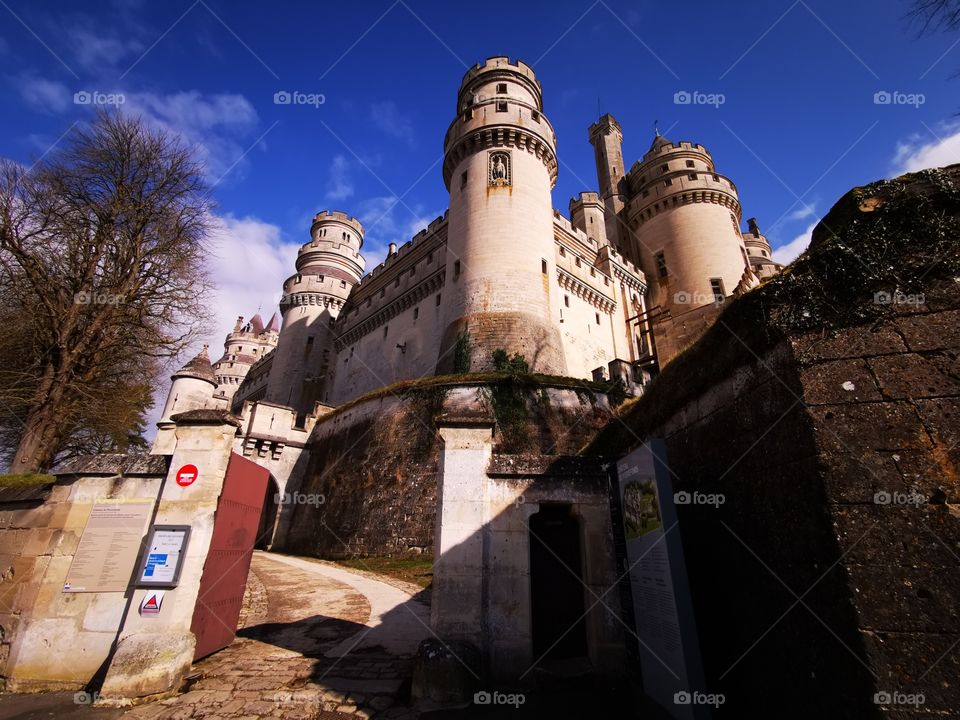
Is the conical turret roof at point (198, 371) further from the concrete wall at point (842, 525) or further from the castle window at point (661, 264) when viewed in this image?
the castle window at point (661, 264)

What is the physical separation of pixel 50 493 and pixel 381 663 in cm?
491

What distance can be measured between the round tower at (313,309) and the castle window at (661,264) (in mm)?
25184

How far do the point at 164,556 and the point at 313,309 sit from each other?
33.0 m

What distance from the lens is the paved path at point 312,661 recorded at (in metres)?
4.21

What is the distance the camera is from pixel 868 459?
11.0ft

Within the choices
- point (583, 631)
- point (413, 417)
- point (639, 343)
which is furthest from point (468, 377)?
point (639, 343)

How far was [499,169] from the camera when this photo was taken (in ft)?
74.2

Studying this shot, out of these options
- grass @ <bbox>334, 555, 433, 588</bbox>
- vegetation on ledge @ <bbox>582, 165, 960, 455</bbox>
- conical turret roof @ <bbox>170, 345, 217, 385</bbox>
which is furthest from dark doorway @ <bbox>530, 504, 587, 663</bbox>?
conical turret roof @ <bbox>170, 345, 217, 385</bbox>

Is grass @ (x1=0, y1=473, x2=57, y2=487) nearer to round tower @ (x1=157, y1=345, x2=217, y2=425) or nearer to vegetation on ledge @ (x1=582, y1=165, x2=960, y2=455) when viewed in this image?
vegetation on ledge @ (x1=582, y1=165, x2=960, y2=455)

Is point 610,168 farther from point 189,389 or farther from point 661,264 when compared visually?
point 189,389

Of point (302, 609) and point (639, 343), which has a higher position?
point (639, 343)

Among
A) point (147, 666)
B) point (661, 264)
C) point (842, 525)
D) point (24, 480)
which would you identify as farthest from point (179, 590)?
point (661, 264)

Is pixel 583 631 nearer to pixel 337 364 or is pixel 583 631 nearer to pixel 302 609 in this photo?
pixel 302 609

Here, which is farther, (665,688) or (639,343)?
(639,343)
